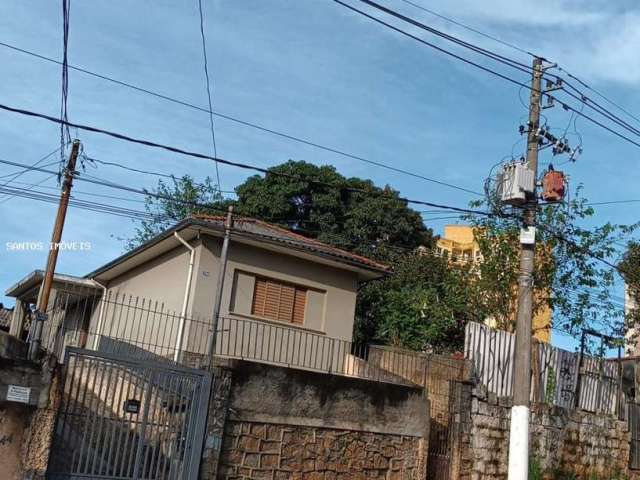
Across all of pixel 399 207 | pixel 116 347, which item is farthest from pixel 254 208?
pixel 116 347

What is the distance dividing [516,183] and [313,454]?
5215 millimetres

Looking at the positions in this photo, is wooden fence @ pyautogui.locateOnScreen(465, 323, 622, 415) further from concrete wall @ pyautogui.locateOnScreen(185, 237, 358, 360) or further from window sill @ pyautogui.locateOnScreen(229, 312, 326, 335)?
window sill @ pyautogui.locateOnScreen(229, 312, 326, 335)

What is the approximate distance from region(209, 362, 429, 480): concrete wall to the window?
532 cm

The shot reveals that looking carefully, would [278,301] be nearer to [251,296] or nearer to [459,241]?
[251,296]

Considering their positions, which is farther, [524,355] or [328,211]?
[328,211]

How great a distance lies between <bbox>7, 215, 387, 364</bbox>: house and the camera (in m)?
15.8

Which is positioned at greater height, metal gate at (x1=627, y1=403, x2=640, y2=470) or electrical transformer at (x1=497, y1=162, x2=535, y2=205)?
electrical transformer at (x1=497, y1=162, x2=535, y2=205)

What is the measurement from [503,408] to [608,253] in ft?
21.3

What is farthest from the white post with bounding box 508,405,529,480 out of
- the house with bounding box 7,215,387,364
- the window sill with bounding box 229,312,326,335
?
the window sill with bounding box 229,312,326,335

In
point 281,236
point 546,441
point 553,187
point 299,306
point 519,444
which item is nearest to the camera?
point 519,444

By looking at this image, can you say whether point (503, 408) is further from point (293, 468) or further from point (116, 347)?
point (116, 347)

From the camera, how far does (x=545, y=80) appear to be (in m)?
12.6

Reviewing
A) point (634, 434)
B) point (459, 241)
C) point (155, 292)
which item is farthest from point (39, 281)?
point (459, 241)

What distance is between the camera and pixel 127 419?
9.83m
